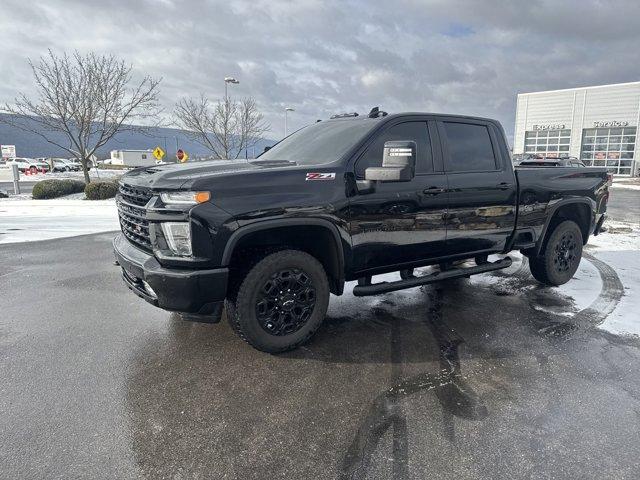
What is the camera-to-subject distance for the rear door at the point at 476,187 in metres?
4.39

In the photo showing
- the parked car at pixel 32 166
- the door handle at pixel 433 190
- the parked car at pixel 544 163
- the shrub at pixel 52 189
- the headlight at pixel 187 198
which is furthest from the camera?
the parked car at pixel 32 166

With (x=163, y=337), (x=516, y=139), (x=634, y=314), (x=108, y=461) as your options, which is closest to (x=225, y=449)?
(x=108, y=461)

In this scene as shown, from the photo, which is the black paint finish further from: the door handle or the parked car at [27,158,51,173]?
the parked car at [27,158,51,173]

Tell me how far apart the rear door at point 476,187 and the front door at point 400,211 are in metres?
0.16

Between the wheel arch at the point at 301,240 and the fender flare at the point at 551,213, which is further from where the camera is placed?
the fender flare at the point at 551,213

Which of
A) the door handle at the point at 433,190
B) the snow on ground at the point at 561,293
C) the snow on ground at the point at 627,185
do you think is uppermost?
the door handle at the point at 433,190

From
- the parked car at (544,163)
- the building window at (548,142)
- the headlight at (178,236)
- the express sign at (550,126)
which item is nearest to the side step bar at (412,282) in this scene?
the headlight at (178,236)

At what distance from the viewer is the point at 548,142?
143ft

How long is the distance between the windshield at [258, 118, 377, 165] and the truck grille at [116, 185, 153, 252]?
1.39 meters

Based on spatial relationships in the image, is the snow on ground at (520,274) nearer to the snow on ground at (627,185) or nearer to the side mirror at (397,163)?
the side mirror at (397,163)

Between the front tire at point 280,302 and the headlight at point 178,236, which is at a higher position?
the headlight at point 178,236

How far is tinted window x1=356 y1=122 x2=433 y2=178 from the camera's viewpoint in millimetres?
3844

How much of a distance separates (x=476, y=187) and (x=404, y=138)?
0.95m

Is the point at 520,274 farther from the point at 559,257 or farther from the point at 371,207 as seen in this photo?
the point at 371,207
